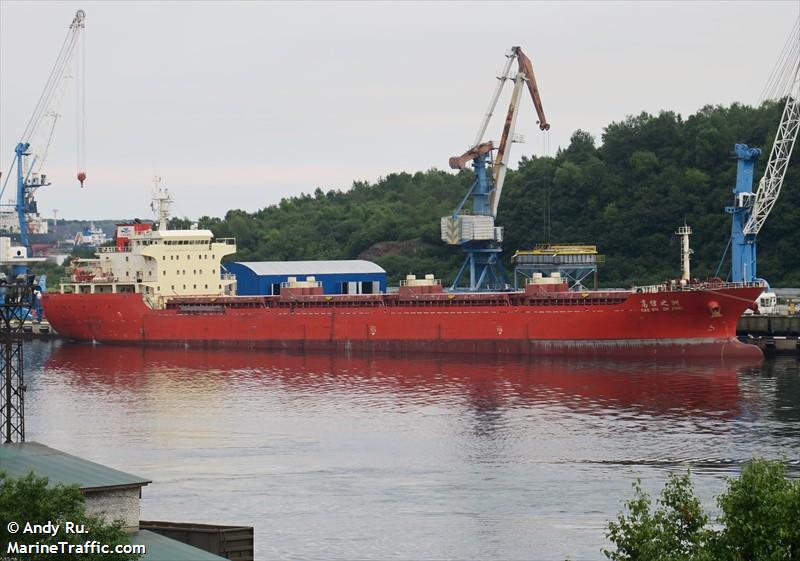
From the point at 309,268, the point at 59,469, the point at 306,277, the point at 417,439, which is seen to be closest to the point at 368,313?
the point at 306,277

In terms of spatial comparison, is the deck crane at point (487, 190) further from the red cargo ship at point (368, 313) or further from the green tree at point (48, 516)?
the green tree at point (48, 516)

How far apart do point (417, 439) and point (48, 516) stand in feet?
62.2

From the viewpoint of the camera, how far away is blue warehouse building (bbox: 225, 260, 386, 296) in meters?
71.9

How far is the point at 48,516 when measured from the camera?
17219mm

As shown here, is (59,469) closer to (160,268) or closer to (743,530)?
(743,530)

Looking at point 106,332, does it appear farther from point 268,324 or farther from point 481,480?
point 481,480

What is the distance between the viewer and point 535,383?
46.2 metres

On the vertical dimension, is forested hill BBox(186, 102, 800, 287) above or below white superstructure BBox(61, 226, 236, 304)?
above

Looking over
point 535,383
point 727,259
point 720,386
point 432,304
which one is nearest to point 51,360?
point 432,304

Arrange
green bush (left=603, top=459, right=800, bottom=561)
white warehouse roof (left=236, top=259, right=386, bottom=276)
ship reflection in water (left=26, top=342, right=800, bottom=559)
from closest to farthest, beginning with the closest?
green bush (left=603, top=459, right=800, bottom=561), ship reflection in water (left=26, top=342, right=800, bottom=559), white warehouse roof (left=236, top=259, right=386, bottom=276)

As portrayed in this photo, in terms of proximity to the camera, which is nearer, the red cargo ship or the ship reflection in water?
the ship reflection in water

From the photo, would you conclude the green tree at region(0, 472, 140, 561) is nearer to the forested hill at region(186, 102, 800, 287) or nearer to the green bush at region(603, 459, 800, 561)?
the green bush at region(603, 459, 800, 561)

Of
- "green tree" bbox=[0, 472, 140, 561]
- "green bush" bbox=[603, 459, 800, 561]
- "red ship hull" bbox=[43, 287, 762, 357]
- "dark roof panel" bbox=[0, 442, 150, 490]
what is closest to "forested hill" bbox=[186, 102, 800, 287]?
"red ship hull" bbox=[43, 287, 762, 357]

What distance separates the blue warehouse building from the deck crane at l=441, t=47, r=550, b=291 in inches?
209
